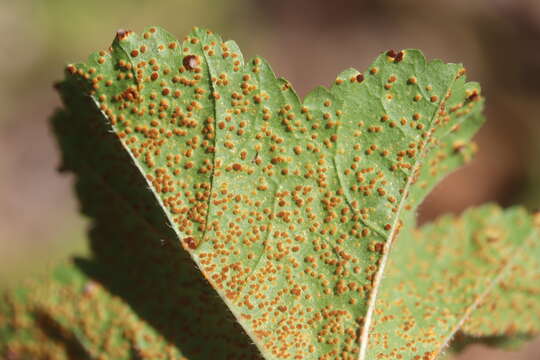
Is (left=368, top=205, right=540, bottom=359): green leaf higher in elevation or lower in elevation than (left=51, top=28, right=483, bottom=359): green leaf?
lower

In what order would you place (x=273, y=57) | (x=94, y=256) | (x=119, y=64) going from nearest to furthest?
(x=119, y=64) < (x=94, y=256) < (x=273, y=57)

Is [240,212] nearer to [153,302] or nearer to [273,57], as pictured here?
[153,302]

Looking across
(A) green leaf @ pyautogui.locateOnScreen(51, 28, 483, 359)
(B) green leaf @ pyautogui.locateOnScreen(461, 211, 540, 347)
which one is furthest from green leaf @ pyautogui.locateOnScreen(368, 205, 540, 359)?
(A) green leaf @ pyautogui.locateOnScreen(51, 28, 483, 359)

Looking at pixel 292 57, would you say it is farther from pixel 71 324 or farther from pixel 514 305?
pixel 71 324

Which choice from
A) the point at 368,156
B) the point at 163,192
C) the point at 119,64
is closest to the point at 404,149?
the point at 368,156

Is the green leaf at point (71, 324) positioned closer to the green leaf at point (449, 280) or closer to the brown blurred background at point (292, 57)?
the green leaf at point (449, 280)

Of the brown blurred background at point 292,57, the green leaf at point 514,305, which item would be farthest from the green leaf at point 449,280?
the brown blurred background at point 292,57

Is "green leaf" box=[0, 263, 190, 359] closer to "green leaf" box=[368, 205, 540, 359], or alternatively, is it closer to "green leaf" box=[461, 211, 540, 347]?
"green leaf" box=[368, 205, 540, 359]
